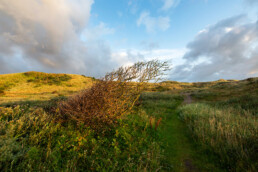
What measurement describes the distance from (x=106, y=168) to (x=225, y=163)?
13.0 feet

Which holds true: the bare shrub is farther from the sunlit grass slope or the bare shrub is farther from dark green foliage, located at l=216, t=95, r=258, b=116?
the sunlit grass slope

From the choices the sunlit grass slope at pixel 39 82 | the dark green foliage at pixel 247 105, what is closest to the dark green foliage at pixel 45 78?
the sunlit grass slope at pixel 39 82

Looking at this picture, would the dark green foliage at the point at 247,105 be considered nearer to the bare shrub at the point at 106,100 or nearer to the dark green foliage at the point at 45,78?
the bare shrub at the point at 106,100

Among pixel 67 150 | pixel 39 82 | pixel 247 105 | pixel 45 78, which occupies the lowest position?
pixel 67 150

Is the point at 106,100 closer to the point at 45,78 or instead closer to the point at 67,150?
the point at 67,150

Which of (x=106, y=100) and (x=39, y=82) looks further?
(x=39, y=82)

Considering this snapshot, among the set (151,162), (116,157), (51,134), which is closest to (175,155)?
(151,162)

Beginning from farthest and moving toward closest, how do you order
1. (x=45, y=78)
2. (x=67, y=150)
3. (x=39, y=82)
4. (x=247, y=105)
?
(x=45, y=78) < (x=39, y=82) < (x=247, y=105) < (x=67, y=150)

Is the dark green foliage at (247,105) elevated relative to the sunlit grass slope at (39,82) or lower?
lower

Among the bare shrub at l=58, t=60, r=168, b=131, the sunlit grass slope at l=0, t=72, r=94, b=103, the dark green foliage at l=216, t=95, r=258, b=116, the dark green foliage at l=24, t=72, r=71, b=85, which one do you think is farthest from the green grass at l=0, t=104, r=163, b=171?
the dark green foliage at l=24, t=72, r=71, b=85

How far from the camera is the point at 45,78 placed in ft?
165

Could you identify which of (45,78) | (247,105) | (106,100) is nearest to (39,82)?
(45,78)

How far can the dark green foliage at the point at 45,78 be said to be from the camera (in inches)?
1867

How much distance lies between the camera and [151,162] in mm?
3736
